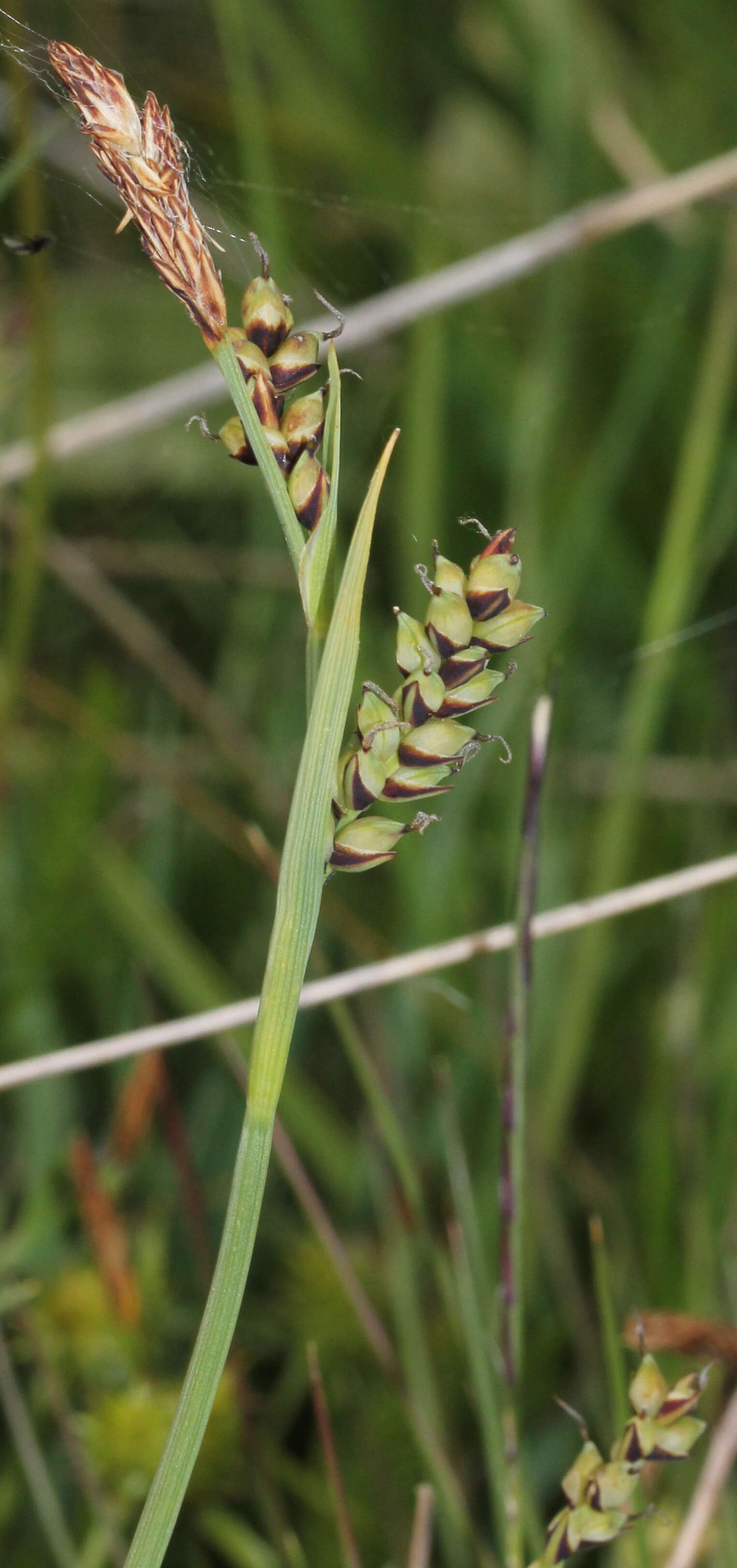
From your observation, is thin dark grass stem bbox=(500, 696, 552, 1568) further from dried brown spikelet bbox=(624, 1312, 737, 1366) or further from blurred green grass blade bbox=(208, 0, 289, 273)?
blurred green grass blade bbox=(208, 0, 289, 273)

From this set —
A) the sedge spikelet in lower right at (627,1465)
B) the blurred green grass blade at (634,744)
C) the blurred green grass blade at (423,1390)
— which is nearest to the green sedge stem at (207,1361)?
the sedge spikelet in lower right at (627,1465)

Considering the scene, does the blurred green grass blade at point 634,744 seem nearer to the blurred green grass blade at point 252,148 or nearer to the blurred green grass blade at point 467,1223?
the blurred green grass blade at point 467,1223

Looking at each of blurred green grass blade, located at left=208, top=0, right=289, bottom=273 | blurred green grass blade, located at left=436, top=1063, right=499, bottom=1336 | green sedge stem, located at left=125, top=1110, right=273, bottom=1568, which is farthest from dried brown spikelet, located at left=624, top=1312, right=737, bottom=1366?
blurred green grass blade, located at left=208, top=0, right=289, bottom=273

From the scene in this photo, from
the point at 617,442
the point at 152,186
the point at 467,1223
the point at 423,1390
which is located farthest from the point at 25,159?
the point at 617,442

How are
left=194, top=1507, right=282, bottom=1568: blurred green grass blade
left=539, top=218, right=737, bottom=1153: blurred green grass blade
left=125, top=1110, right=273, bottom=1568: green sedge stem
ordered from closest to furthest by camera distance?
left=125, top=1110, right=273, bottom=1568: green sedge stem, left=194, top=1507, right=282, bottom=1568: blurred green grass blade, left=539, top=218, right=737, bottom=1153: blurred green grass blade

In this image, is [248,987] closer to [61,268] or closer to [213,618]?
[213,618]

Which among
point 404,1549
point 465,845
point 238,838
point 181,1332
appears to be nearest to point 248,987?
point 238,838
